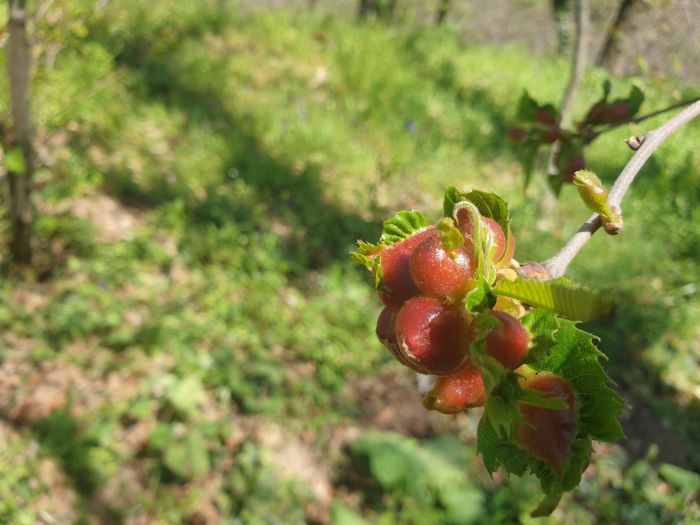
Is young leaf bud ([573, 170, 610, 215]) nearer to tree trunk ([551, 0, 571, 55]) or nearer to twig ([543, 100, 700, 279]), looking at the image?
twig ([543, 100, 700, 279])

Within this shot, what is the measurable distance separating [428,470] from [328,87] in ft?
12.5

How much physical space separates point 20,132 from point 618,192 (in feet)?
7.53

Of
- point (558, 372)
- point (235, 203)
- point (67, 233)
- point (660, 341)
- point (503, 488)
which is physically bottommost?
point (660, 341)

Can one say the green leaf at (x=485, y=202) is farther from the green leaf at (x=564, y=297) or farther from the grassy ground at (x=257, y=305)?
the grassy ground at (x=257, y=305)

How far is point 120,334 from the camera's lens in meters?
2.44

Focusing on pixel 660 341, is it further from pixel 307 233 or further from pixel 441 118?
pixel 441 118

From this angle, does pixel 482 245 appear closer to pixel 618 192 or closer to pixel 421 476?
pixel 618 192

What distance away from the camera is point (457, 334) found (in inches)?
19.8

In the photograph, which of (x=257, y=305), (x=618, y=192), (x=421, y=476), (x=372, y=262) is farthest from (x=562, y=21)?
(x=372, y=262)

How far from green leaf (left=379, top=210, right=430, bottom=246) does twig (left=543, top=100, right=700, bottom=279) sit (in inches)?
5.7

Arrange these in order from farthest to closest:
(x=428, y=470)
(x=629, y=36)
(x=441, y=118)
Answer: (x=441, y=118) → (x=629, y=36) → (x=428, y=470)

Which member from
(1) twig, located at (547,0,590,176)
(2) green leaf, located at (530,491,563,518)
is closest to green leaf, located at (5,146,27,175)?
(2) green leaf, located at (530,491,563,518)

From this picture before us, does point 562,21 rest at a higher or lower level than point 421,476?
lower

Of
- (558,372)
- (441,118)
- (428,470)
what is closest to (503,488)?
(428,470)
